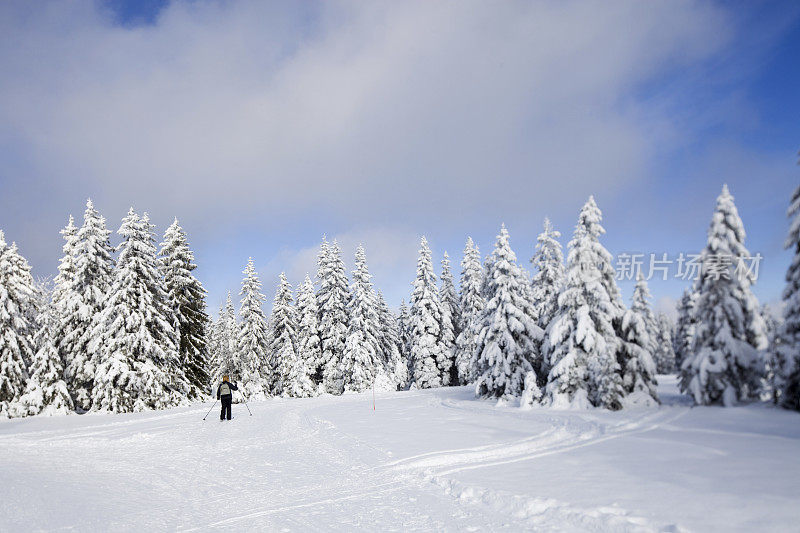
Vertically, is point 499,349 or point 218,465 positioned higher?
point 499,349

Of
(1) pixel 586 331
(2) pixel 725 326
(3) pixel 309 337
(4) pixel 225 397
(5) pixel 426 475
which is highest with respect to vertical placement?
(2) pixel 725 326

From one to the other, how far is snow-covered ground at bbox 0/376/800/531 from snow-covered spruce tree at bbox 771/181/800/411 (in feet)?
3.26

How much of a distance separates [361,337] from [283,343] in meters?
8.63

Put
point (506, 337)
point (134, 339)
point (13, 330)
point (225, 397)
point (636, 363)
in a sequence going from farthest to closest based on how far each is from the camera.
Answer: point (134, 339)
point (13, 330)
point (506, 337)
point (636, 363)
point (225, 397)

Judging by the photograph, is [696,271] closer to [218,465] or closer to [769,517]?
[769,517]

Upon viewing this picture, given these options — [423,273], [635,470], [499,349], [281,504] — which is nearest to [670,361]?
[423,273]

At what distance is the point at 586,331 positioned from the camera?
65.2ft

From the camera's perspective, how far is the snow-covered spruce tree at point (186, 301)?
31.5 metres

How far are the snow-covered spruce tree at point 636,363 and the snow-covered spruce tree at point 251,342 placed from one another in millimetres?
30763

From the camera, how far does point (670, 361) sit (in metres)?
68.0

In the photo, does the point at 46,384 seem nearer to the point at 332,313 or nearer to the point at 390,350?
the point at 332,313

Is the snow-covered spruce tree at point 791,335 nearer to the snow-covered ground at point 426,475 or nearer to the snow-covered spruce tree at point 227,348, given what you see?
the snow-covered ground at point 426,475

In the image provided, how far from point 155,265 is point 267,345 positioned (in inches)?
674

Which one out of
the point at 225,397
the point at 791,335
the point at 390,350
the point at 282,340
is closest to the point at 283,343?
the point at 282,340
